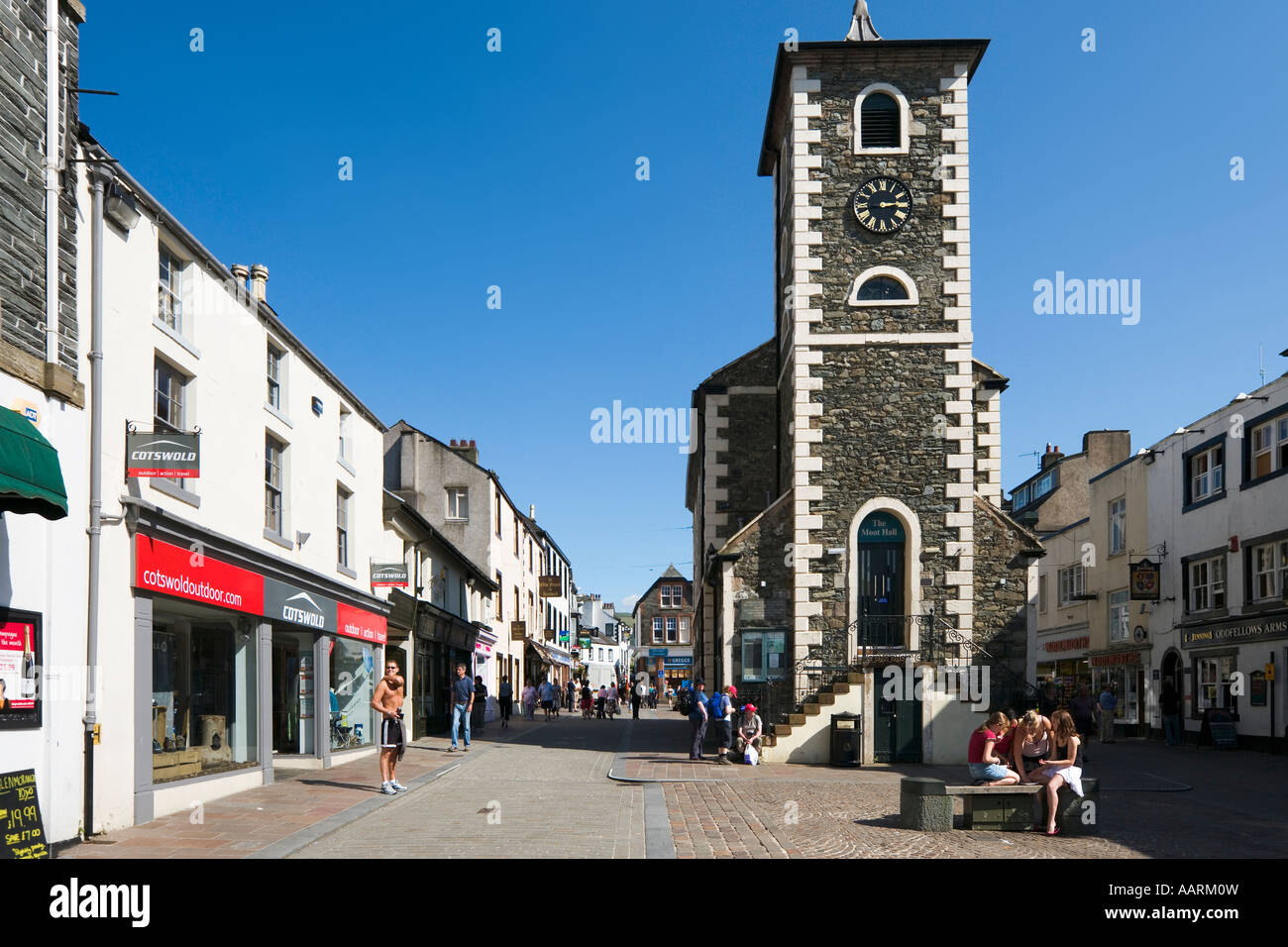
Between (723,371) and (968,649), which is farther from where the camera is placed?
(723,371)

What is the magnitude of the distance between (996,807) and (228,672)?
33.7 ft

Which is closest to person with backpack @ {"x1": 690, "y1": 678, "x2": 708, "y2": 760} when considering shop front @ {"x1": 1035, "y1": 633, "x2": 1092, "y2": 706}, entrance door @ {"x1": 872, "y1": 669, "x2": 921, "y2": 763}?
entrance door @ {"x1": 872, "y1": 669, "x2": 921, "y2": 763}

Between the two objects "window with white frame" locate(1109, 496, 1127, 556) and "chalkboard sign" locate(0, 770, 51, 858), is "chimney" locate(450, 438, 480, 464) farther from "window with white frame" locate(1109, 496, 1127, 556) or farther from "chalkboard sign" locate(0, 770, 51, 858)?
"chalkboard sign" locate(0, 770, 51, 858)

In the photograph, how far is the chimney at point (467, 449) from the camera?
156 ft

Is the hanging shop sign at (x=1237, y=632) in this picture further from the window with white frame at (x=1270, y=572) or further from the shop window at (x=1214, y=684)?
the window with white frame at (x=1270, y=572)

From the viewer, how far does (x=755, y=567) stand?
24484 mm

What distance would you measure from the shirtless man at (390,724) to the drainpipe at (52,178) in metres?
6.44

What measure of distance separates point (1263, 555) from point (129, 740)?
25.0m

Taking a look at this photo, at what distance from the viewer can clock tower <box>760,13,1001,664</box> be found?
2402cm

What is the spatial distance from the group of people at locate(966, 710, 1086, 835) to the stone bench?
14 cm

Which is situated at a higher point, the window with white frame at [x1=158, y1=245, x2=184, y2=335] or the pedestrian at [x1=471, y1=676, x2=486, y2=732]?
the window with white frame at [x1=158, y1=245, x2=184, y2=335]
